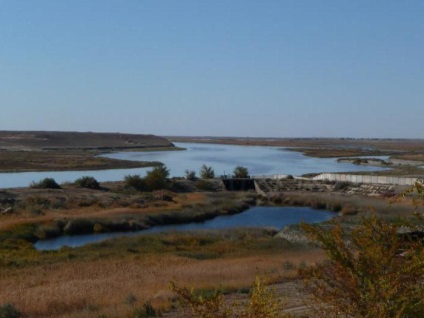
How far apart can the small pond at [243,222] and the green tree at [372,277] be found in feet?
86.9

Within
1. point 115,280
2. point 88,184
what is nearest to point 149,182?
point 88,184

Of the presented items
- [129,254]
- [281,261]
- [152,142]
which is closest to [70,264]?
[129,254]

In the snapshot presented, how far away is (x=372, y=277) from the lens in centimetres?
685

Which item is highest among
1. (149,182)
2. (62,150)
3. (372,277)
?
(372,277)

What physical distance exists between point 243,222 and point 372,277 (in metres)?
35.1

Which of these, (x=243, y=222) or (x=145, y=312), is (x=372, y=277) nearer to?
(x=145, y=312)

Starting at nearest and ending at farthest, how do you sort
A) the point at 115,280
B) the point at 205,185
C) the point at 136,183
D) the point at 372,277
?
1. the point at 372,277
2. the point at 115,280
3. the point at 136,183
4. the point at 205,185

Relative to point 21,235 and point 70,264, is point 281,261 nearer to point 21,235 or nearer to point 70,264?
point 70,264

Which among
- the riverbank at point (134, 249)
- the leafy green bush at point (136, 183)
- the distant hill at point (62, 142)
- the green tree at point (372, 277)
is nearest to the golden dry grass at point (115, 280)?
the riverbank at point (134, 249)

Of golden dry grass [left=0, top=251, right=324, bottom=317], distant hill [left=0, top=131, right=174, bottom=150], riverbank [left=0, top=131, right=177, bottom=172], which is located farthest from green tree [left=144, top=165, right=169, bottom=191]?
distant hill [left=0, top=131, right=174, bottom=150]

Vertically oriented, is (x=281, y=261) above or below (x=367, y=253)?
below

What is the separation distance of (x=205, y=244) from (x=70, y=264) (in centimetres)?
931

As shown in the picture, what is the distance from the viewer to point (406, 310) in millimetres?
6402

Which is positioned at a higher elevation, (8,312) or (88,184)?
(8,312)
